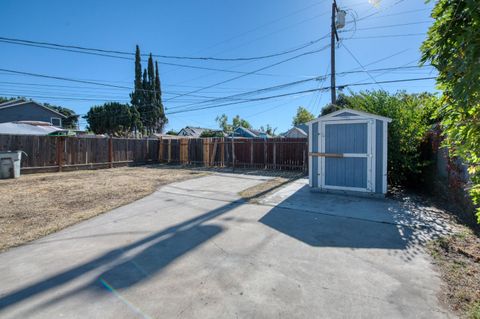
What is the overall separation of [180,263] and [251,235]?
1.20 meters

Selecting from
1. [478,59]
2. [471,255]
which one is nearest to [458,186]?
[471,255]

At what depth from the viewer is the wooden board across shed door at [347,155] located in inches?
236

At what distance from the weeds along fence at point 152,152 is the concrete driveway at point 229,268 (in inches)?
277

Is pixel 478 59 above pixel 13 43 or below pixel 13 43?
below

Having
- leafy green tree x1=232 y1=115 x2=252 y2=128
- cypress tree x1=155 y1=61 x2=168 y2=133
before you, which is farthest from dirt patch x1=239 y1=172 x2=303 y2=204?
leafy green tree x1=232 y1=115 x2=252 y2=128

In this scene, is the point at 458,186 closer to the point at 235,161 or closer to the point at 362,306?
the point at 362,306

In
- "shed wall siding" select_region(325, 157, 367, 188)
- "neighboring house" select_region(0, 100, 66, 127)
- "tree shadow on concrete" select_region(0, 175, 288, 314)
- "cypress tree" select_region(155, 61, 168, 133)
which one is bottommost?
"tree shadow on concrete" select_region(0, 175, 288, 314)

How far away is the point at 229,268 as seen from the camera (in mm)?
2695

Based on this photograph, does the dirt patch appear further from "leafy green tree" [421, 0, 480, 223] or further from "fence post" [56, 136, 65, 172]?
"fence post" [56, 136, 65, 172]

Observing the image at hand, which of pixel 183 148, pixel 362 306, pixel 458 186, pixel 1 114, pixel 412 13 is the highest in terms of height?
pixel 412 13

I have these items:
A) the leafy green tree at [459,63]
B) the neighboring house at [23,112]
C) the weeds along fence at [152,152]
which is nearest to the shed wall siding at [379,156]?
the leafy green tree at [459,63]

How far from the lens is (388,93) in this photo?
7.22 m

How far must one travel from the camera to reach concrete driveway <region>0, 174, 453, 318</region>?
204 centimetres

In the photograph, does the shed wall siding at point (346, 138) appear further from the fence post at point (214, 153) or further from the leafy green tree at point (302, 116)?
the leafy green tree at point (302, 116)
